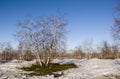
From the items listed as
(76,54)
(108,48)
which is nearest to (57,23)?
(108,48)

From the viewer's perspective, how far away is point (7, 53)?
91.9m

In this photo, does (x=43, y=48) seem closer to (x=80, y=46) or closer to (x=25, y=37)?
(x=25, y=37)

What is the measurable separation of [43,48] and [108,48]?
64.3 metres

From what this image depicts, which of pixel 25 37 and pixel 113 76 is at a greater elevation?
pixel 25 37

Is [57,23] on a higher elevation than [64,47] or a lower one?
higher

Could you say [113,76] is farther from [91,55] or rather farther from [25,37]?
[91,55]

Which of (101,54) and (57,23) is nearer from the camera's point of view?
(57,23)

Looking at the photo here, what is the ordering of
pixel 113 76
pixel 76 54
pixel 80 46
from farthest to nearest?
1. pixel 76 54
2. pixel 80 46
3. pixel 113 76

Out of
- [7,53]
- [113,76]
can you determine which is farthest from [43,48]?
[7,53]

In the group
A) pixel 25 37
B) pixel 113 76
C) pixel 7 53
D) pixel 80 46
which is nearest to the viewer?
pixel 113 76

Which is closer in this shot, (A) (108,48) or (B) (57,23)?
(B) (57,23)

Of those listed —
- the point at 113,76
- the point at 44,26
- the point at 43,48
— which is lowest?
the point at 113,76

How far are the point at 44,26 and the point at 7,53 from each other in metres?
63.3

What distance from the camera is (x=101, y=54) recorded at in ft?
314
